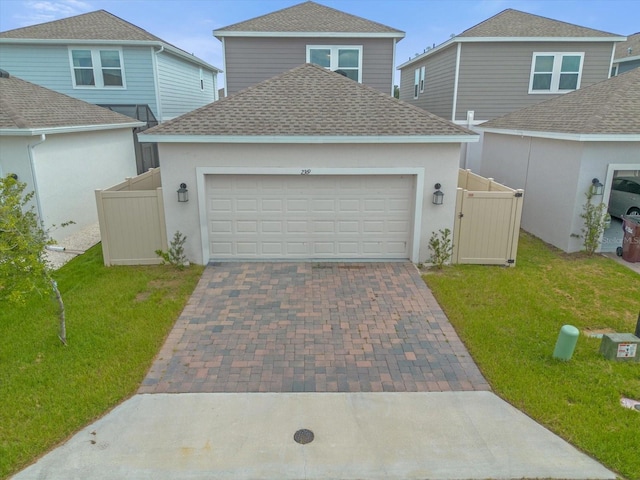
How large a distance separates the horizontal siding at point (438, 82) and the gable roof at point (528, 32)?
29.6 inches

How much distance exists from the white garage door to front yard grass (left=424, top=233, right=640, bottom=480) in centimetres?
173

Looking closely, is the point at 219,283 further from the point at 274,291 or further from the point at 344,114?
the point at 344,114

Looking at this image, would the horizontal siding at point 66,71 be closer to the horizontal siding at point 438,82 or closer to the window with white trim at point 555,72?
the horizontal siding at point 438,82

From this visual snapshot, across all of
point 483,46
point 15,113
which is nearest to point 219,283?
point 15,113

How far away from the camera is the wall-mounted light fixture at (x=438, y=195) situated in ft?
33.3

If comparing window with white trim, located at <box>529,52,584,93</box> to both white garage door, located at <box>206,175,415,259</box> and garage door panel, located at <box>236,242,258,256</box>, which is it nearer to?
white garage door, located at <box>206,175,415,259</box>

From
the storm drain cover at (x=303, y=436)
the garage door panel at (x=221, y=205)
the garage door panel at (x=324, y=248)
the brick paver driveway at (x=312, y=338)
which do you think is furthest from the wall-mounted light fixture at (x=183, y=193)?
the storm drain cover at (x=303, y=436)

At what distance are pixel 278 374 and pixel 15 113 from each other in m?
10.2

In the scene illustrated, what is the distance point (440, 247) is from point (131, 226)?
7.21 meters

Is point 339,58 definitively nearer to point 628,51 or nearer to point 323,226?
point 323,226

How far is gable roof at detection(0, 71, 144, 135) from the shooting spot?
36.0 feet

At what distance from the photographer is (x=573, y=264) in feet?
35.7

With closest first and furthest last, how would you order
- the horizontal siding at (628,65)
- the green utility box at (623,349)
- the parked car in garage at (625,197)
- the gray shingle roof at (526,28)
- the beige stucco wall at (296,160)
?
the green utility box at (623,349), the beige stucco wall at (296,160), the parked car in garage at (625,197), the gray shingle roof at (526,28), the horizontal siding at (628,65)

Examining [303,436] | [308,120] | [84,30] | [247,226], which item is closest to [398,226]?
[308,120]
